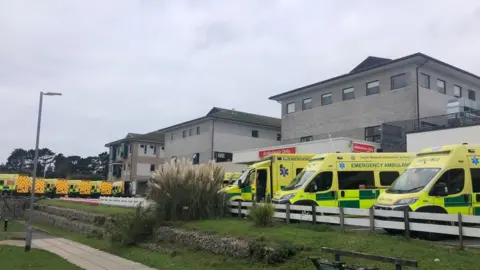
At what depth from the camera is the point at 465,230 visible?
32.1 feet

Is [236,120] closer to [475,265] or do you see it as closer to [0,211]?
[0,211]

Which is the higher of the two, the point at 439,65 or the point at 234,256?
the point at 439,65

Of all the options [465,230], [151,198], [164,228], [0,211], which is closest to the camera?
[465,230]

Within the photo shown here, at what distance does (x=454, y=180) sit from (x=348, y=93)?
74.9 ft

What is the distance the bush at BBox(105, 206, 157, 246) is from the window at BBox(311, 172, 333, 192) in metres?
6.32

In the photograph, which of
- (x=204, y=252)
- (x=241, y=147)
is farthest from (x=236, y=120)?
(x=204, y=252)

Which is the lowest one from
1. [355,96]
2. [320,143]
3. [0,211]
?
[0,211]

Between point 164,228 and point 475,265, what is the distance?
1093 centimetres

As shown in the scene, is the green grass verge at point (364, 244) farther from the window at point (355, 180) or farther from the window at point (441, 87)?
the window at point (441, 87)

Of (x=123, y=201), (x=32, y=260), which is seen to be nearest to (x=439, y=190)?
(x=32, y=260)

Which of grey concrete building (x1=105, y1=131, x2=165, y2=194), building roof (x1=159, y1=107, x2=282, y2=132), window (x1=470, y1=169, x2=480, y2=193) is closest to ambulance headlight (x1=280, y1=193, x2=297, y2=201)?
window (x1=470, y1=169, x2=480, y2=193)

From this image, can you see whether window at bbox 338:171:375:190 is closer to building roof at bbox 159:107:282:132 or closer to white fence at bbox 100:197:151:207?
white fence at bbox 100:197:151:207

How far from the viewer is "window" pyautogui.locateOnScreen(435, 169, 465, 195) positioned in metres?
12.7

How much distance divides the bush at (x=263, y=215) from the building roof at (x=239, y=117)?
114 feet
